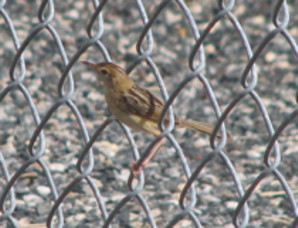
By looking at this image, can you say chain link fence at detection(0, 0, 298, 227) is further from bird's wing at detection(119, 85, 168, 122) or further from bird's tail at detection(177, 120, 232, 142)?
bird's wing at detection(119, 85, 168, 122)

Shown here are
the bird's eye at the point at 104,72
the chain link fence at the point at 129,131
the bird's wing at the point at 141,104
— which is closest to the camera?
the chain link fence at the point at 129,131

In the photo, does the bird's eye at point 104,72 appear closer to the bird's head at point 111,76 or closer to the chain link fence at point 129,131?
the bird's head at point 111,76

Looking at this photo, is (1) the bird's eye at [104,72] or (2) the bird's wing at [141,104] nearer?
(2) the bird's wing at [141,104]

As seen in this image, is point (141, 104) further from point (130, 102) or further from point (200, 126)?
point (200, 126)

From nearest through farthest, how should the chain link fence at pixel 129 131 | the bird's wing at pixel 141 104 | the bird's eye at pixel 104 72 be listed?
1. the chain link fence at pixel 129 131
2. the bird's wing at pixel 141 104
3. the bird's eye at pixel 104 72

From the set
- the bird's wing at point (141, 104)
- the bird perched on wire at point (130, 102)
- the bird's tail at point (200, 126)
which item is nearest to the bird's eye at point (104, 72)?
the bird perched on wire at point (130, 102)

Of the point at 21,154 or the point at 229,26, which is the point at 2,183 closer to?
the point at 21,154

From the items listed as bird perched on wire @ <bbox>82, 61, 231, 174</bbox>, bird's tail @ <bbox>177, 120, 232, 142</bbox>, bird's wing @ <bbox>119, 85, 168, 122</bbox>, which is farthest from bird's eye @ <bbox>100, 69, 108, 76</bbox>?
bird's tail @ <bbox>177, 120, 232, 142</bbox>

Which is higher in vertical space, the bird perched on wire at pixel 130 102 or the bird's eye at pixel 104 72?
the bird's eye at pixel 104 72
